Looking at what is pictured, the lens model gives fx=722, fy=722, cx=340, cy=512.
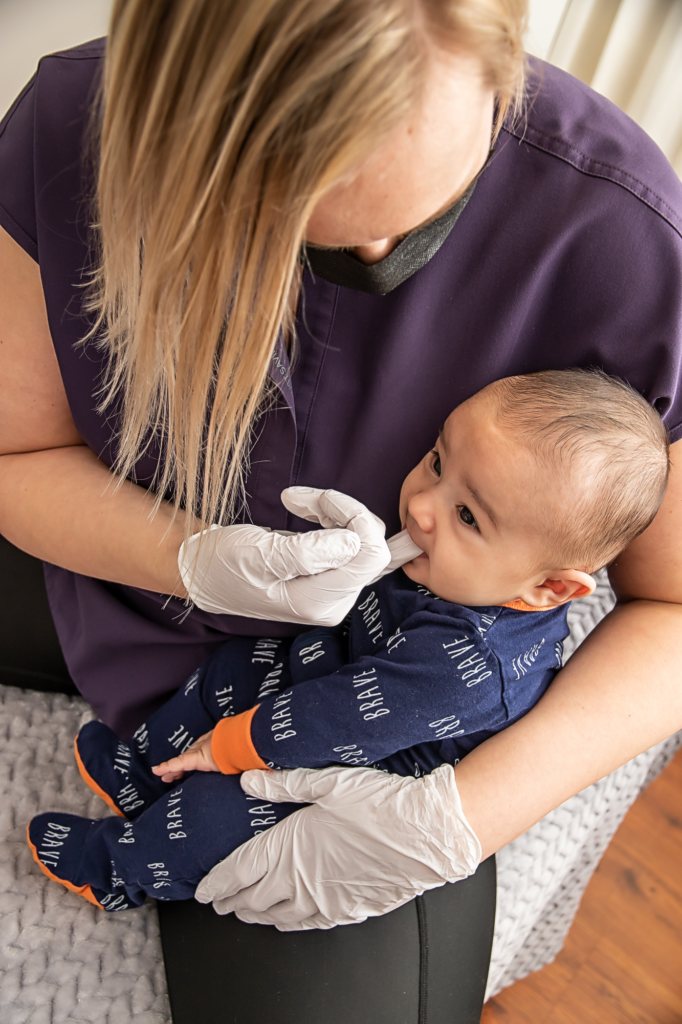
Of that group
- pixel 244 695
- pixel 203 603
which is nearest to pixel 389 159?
pixel 203 603

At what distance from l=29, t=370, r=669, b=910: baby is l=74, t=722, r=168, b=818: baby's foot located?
0.04 meters

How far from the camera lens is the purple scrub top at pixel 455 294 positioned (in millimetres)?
735

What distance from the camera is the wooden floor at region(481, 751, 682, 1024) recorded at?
135 cm

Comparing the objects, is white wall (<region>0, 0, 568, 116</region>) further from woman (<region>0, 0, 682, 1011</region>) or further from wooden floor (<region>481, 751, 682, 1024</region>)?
wooden floor (<region>481, 751, 682, 1024</region>)

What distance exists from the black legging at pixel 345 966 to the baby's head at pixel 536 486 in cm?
36

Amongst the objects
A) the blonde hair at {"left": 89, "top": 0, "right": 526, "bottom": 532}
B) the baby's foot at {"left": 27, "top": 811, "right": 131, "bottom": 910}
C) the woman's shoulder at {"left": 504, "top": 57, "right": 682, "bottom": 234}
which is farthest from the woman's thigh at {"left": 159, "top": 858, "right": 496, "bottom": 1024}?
the woman's shoulder at {"left": 504, "top": 57, "right": 682, "bottom": 234}

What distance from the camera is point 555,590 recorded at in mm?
855

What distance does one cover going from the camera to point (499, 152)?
2.43 feet

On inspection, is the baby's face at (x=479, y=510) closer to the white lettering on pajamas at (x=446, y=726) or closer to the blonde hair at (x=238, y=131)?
the white lettering on pajamas at (x=446, y=726)

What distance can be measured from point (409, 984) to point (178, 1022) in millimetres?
262

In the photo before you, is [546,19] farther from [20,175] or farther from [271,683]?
[271,683]

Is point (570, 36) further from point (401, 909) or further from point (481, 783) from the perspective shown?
point (401, 909)

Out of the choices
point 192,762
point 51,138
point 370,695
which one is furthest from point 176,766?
point 51,138

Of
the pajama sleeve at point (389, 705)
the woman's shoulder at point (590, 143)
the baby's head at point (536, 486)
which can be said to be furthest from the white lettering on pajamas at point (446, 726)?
the woman's shoulder at point (590, 143)
